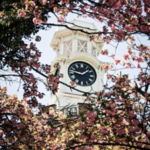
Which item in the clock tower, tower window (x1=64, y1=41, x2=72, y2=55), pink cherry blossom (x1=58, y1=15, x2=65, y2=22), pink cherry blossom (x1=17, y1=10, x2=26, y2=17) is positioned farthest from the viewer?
tower window (x1=64, y1=41, x2=72, y2=55)

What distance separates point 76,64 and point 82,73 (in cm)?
175

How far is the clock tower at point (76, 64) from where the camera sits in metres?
27.4

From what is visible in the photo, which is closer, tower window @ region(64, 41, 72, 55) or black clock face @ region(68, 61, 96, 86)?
black clock face @ region(68, 61, 96, 86)

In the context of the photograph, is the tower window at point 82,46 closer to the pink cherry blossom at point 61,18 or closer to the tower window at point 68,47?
the tower window at point 68,47

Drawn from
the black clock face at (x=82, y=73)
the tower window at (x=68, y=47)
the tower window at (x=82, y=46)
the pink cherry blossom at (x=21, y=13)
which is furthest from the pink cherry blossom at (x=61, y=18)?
the tower window at (x=82, y=46)

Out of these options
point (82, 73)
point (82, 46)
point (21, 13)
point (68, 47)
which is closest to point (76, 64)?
point (82, 73)

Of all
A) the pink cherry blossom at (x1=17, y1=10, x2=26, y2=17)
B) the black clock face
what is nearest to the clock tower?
the black clock face

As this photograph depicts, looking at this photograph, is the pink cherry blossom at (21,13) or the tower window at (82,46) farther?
the tower window at (82,46)

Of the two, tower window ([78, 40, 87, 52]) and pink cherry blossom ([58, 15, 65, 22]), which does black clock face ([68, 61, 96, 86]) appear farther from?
pink cherry blossom ([58, 15, 65, 22])

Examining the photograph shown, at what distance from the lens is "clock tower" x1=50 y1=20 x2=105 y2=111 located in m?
27.4

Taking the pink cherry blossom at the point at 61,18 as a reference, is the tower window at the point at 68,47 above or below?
above

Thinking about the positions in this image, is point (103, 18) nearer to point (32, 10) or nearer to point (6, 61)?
point (32, 10)

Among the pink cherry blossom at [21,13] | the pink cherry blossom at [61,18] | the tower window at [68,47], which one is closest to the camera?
the pink cherry blossom at [21,13]

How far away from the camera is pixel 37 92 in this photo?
9602 mm
